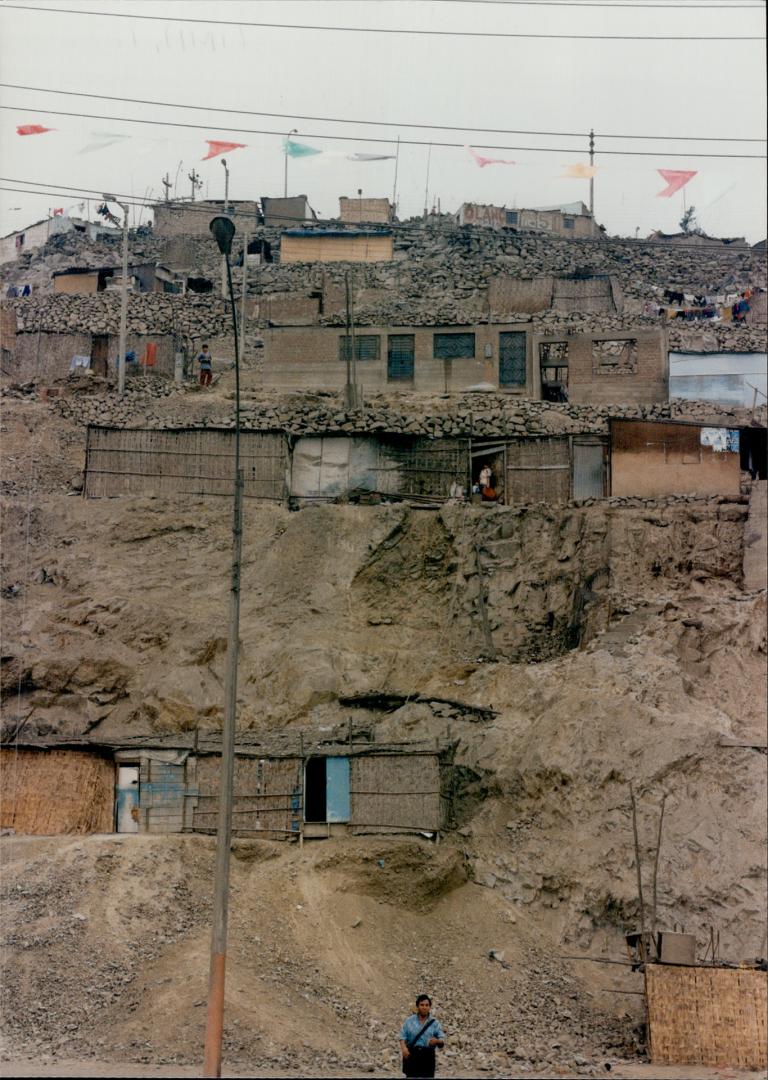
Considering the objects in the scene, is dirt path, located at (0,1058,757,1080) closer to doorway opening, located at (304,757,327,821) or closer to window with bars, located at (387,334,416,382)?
doorway opening, located at (304,757,327,821)

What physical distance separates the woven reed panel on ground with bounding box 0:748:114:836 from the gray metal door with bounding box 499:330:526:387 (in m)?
17.2

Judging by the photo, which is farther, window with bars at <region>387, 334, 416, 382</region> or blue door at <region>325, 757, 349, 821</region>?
window with bars at <region>387, 334, 416, 382</region>

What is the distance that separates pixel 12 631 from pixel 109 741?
490 centimetres

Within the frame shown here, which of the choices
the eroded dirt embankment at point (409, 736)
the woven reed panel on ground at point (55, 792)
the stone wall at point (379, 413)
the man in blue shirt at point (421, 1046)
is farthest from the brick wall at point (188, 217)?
the man in blue shirt at point (421, 1046)

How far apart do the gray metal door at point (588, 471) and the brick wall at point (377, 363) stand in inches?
237

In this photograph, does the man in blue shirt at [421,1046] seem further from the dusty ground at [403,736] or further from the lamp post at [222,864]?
the dusty ground at [403,736]

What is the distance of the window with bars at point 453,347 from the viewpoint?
36.7 m

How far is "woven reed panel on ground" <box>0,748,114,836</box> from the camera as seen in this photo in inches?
941

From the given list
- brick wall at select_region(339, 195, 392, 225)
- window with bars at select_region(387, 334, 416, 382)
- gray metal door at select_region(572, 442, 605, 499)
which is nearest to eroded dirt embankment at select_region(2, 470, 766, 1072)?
gray metal door at select_region(572, 442, 605, 499)

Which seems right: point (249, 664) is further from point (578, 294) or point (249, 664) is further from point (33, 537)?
point (578, 294)

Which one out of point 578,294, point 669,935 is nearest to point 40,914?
point 669,935

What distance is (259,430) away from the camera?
30.7 metres

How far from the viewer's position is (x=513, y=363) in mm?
36594

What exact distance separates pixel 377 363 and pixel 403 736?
14936 millimetres
